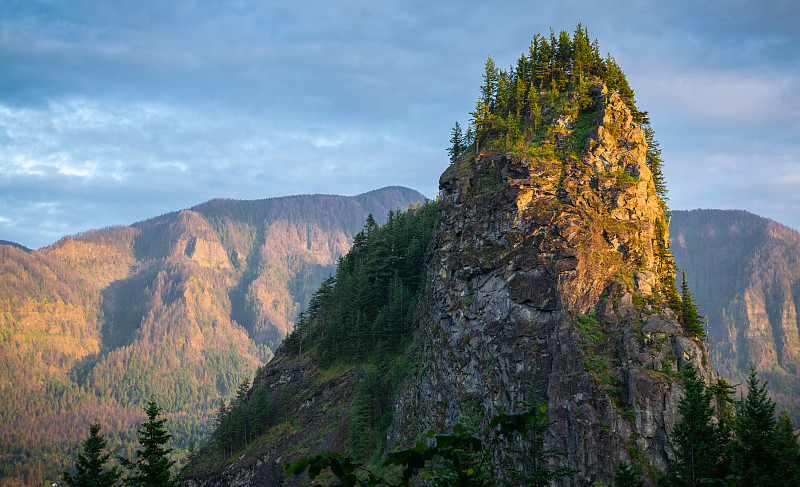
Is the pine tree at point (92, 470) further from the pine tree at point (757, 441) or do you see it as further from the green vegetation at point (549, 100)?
the green vegetation at point (549, 100)

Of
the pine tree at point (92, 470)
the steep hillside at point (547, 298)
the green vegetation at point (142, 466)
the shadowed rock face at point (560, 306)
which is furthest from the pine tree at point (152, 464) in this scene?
the shadowed rock face at point (560, 306)

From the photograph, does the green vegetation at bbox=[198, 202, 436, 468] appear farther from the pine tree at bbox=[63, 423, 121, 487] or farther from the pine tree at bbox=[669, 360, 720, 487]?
the pine tree at bbox=[669, 360, 720, 487]

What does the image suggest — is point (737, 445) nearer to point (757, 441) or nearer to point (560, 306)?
point (757, 441)

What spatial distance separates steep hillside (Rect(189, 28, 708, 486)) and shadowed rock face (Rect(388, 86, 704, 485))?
118 millimetres

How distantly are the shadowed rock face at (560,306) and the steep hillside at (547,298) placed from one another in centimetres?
12

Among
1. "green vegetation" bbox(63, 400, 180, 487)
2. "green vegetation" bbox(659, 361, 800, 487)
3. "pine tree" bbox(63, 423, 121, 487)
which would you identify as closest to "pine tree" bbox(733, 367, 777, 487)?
"green vegetation" bbox(659, 361, 800, 487)

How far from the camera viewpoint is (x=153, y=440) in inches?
981

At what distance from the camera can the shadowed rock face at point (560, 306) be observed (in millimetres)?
33147

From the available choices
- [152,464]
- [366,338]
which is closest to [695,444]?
[152,464]

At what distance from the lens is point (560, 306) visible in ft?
128

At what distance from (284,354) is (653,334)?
68857 millimetres

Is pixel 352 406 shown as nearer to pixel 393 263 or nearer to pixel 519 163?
pixel 393 263

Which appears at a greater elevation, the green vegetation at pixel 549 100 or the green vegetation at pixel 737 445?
the green vegetation at pixel 549 100

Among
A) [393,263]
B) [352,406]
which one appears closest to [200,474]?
[352,406]
